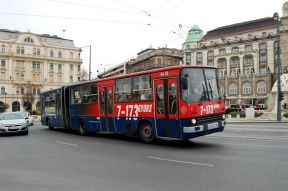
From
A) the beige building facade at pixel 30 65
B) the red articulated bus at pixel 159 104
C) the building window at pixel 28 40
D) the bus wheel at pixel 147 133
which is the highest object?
the building window at pixel 28 40

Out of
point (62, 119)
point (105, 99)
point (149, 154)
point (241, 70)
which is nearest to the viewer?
point (149, 154)

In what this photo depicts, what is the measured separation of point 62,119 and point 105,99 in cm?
639

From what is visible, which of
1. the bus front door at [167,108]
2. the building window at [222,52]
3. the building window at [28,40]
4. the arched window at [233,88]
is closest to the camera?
Answer: the bus front door at [167,108]

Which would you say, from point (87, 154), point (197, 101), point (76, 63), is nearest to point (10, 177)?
point (87, 154)

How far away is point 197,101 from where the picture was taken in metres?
11.9

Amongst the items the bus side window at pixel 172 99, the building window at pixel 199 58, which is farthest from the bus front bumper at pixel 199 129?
the building window at pixel 199 58

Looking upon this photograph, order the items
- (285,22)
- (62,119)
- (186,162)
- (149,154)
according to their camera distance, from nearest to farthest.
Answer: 1. (186,162)
2. (149,154)
3. (62,119)
4. (285,22)

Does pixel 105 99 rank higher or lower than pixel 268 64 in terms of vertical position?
lower

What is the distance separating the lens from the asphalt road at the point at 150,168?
660cm

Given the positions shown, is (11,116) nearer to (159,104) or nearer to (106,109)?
(106,109)

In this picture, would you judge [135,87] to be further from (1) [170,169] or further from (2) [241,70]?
(2) [241,70]

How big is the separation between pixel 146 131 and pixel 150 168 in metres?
5.41

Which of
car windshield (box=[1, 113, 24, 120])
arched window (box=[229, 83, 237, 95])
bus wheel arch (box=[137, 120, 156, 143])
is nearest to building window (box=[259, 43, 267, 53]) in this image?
arched window (box=[229, 83, 237, 95])

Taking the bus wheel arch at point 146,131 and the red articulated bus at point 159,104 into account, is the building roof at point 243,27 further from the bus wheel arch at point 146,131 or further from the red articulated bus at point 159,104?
the bus wheel arch at point 146,131
